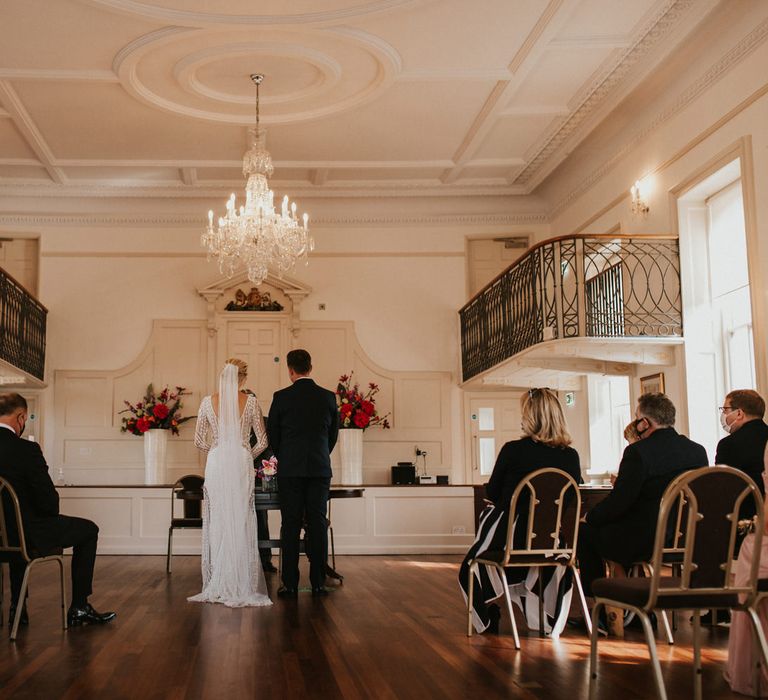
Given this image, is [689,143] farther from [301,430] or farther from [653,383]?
[301,430]

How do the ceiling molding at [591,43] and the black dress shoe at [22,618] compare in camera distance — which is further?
the ceiling molding at [591,43]

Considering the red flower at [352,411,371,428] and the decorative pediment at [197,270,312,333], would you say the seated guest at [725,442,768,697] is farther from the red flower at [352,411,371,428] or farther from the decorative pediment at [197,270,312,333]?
the decorative pediment at [197,270,312,333]

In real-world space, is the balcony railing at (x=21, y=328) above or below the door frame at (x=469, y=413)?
above

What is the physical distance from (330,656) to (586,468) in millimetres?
7555

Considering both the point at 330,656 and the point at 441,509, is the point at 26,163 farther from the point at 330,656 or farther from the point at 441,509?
the point at 330,656

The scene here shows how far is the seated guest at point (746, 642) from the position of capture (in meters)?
3.60

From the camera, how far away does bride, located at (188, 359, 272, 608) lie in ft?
20.9

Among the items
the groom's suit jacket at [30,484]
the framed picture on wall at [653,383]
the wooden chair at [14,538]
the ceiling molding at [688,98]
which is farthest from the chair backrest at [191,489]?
the ceiling molding at [688,98]

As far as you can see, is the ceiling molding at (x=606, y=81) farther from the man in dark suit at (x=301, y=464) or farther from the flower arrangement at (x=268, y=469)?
the flower arrangement at (x=268, y=469)

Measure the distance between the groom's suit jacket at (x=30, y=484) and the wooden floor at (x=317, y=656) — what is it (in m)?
0.58

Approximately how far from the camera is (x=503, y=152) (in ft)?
37.5

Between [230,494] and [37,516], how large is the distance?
1.53 metres

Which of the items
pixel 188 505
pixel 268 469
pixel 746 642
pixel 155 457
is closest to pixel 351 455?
pixel 155 457

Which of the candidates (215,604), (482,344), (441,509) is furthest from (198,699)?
(482,344)
